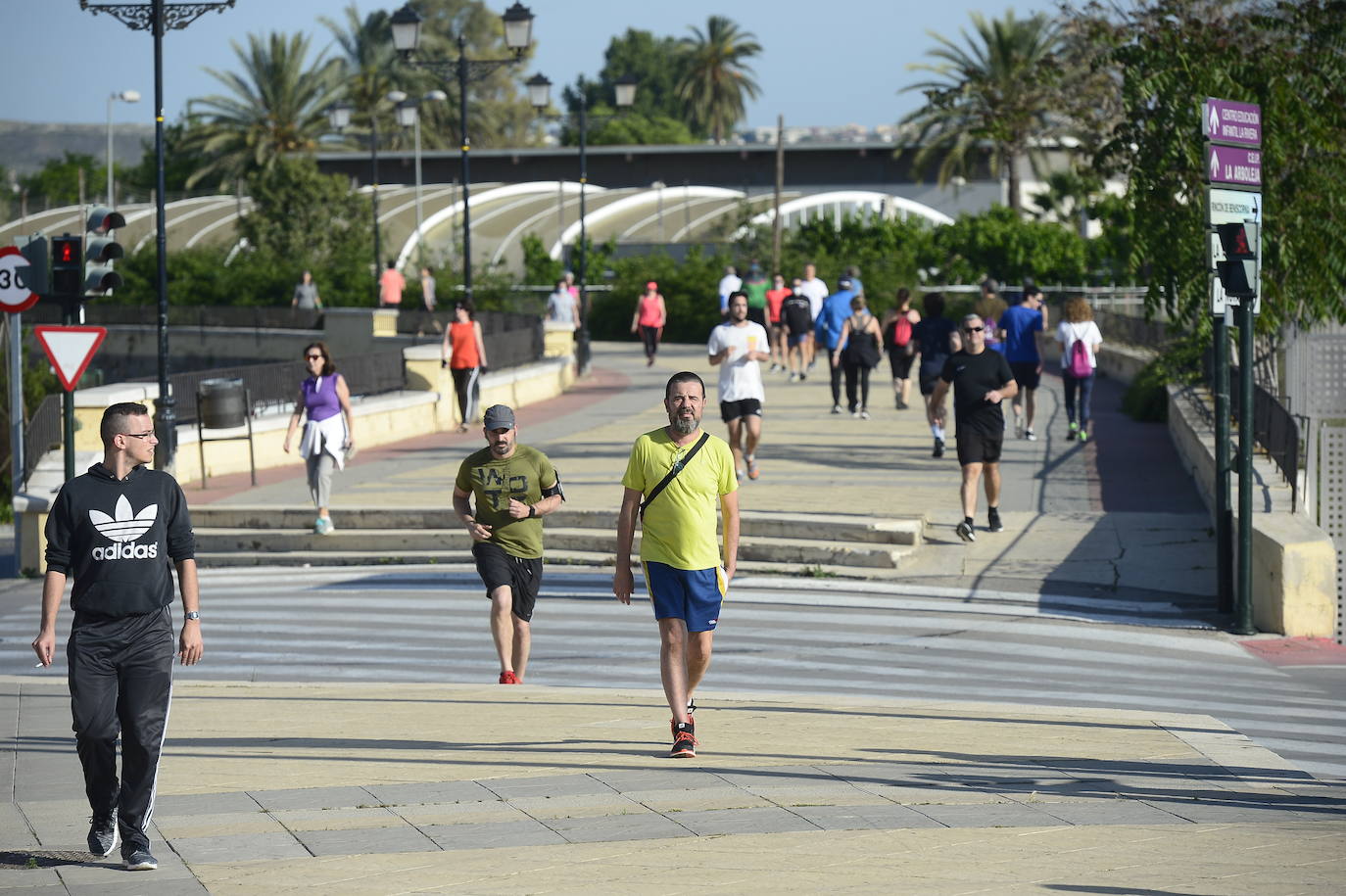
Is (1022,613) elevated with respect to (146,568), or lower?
lower

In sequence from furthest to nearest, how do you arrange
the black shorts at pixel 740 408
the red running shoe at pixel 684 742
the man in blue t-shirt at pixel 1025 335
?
the man in blue t-shirt at pixel 1025 335
the black shorts at pixel 740 408
the red running shoe at pixel 684 742

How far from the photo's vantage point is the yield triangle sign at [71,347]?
14.2 m

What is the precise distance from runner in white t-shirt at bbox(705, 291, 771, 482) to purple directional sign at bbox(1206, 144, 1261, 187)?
491 centimetres

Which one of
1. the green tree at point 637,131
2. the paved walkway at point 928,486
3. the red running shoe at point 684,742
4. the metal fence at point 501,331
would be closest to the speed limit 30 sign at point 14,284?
the paved walkway at point 928,486

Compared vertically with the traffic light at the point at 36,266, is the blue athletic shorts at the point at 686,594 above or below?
below

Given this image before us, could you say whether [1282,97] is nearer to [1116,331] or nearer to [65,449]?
[65,449]

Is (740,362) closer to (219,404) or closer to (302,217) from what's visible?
(219,404)

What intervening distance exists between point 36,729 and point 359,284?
3771 cm

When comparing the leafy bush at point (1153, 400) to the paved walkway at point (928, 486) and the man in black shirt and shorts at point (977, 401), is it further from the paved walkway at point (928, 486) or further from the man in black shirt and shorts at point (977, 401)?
the man in black shirt and shorts at point (977, 401)

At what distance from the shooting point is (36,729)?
8.90m

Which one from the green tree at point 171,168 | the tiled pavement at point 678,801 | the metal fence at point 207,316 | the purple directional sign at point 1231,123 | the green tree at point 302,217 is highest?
the green tree at point 171,168

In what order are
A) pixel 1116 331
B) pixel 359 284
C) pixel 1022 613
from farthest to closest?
pixel 359 284 → pixel 1116 331 → pixel 1022 613

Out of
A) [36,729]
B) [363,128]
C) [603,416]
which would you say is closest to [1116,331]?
[603,416]

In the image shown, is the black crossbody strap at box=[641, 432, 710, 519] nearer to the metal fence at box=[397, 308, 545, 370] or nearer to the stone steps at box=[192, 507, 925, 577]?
the stone steps at box=[192, 507, 925, 577]
